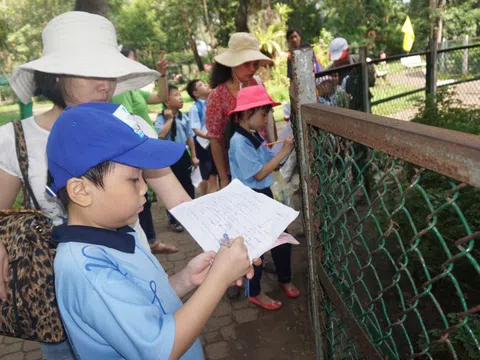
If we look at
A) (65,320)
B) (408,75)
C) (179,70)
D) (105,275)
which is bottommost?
(179,70)

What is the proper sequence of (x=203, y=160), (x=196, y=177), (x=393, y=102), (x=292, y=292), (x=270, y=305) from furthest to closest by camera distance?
(x=393, y=102), (x=196, y=177), (x=203, y=160), (x=292, y=292), (x=270, y=305)

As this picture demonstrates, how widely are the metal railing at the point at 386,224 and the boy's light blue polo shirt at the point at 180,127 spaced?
274 centimetres

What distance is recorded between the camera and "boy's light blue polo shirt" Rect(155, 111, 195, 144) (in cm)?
501

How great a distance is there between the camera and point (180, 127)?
203 inches

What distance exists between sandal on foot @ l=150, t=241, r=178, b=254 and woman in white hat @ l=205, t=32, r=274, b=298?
1.15 m

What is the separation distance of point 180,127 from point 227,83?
1.92 m

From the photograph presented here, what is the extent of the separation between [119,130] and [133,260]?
391 millimetres

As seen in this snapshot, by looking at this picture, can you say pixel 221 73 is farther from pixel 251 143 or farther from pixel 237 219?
pixel 237 219

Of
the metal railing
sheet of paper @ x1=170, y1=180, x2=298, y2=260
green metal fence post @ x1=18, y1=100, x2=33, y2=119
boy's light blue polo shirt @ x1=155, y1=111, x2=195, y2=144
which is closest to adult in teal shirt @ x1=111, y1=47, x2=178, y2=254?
boy's light blue polo shirt @ x1=155, y1=111, x2=195, y2=144

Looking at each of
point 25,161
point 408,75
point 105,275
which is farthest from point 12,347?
point 408,75

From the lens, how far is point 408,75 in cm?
709

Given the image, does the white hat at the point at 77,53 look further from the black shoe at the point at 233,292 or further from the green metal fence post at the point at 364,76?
the green metal fence post at the point at 364,76

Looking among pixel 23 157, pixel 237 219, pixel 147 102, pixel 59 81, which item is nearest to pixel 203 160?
pixel 147 102

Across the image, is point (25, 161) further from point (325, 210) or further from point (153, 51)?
point (153, 51)
